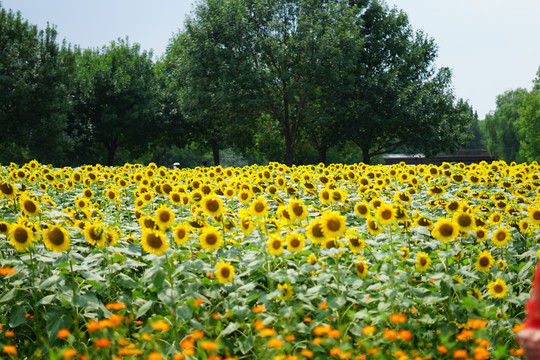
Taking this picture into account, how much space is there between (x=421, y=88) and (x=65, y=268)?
105ft

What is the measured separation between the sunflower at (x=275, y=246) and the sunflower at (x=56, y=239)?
158 cm

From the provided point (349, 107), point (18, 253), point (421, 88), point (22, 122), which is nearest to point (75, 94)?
point (22, 122)

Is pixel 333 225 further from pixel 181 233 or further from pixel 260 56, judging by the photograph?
pixel 260 56

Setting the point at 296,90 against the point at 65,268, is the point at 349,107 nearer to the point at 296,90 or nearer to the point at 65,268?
the point at 296,90

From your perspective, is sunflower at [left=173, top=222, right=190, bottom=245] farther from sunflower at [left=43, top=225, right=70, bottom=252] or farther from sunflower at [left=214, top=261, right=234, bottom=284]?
sunflower at [left=43, top=225, right=70, bottom=252]

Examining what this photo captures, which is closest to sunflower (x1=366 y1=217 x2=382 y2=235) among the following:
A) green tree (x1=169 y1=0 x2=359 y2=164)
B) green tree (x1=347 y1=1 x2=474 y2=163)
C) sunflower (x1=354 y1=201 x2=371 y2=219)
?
sunflower (x1=354 y1=201 x2=371 y2=219)

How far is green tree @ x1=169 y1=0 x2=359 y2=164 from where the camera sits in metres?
26.5

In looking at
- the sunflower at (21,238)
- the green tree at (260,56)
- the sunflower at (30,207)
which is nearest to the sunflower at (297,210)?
the sunflower at (21,238)

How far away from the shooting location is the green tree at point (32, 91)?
28281 mm

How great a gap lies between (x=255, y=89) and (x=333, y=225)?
2459cm

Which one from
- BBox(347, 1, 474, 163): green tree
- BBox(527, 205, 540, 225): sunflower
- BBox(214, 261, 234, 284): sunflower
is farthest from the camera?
BBox(347, 1, 474, 163): green tree

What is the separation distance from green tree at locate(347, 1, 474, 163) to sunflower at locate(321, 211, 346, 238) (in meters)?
26.1

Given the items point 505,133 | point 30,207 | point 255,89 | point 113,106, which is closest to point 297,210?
point 30,207

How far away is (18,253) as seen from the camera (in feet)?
15.3
